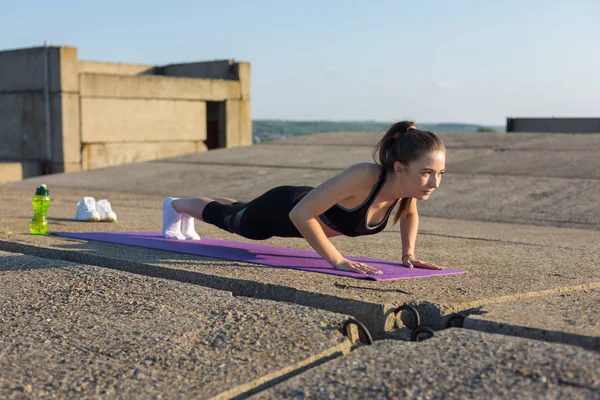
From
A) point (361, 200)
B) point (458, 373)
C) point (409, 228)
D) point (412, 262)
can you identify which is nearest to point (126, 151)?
point (409, 228)

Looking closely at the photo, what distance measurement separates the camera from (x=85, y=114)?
16891 millimetres

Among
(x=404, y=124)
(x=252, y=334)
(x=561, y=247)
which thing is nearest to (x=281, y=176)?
(x=561, y=247)

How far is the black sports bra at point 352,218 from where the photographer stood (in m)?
4.02

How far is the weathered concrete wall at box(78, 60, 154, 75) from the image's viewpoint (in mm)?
20547

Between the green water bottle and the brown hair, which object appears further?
the green water bottle

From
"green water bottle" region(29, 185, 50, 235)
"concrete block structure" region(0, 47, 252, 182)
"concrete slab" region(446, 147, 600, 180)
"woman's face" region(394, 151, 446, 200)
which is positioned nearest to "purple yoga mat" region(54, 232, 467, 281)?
"green water bottle" region(29, 185, 50, 235)

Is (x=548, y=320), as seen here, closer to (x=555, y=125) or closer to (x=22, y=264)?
(x=22, y=264)

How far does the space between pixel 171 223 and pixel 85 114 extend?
490 inches

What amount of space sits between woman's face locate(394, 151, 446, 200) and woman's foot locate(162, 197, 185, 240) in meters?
2.02

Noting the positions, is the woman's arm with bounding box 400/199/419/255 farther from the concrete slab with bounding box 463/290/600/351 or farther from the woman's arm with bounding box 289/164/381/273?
the concrete slab with bounding box 463/290/600/351

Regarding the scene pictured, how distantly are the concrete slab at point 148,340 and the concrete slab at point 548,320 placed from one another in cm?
64

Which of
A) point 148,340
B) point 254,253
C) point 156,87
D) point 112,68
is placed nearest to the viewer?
point 148,340

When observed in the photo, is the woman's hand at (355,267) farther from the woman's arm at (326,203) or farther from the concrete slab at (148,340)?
the concrete slab at (148,340)

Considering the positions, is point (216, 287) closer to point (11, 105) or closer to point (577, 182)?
point (577, 182)
